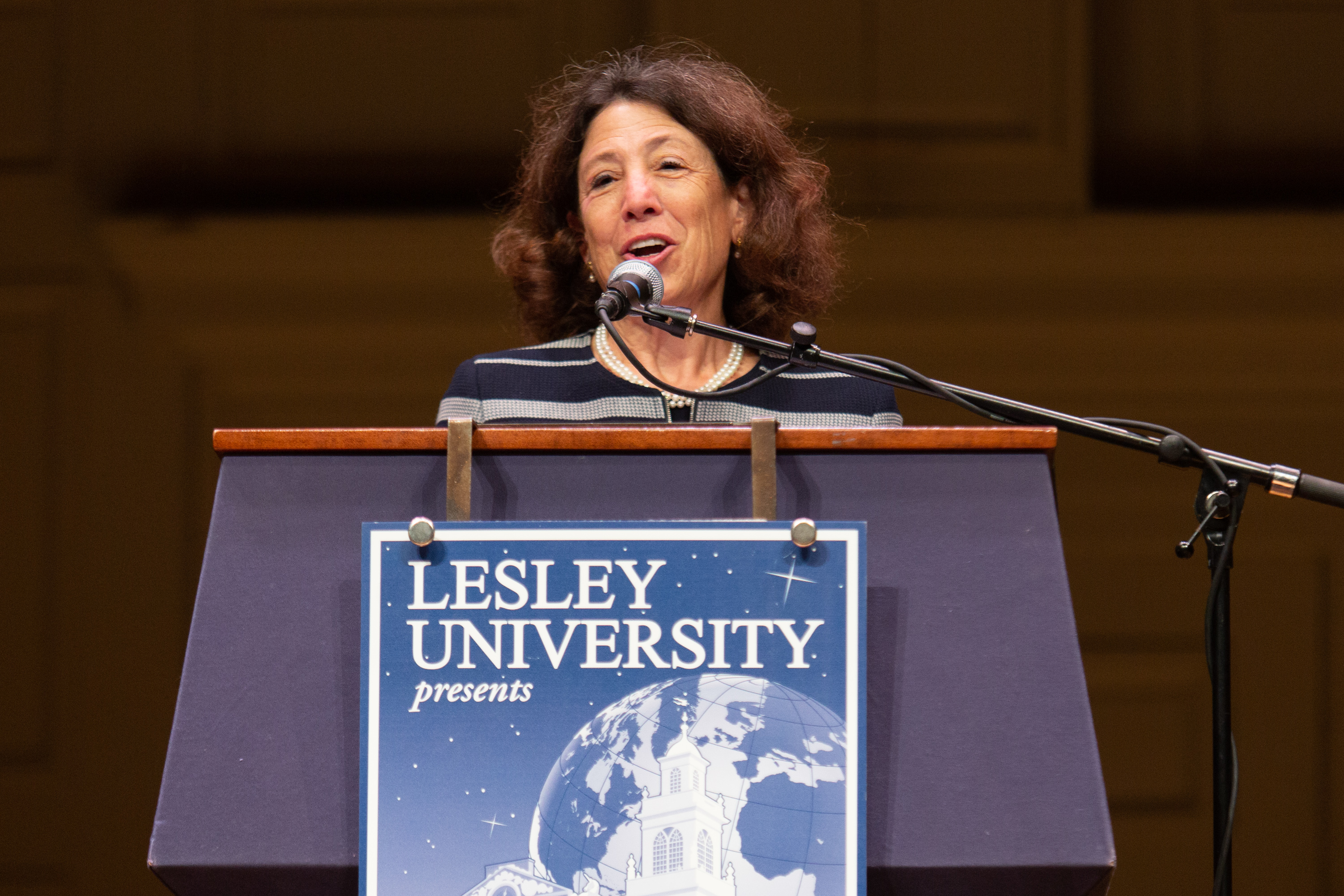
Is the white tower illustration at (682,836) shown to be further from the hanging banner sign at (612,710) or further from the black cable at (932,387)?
the black cable at (932,387)

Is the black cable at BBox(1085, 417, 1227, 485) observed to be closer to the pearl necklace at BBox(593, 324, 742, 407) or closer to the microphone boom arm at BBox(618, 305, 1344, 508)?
the microphone boom arm at BBox(618, 305, 1344, 508)

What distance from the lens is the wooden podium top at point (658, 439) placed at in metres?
1.01

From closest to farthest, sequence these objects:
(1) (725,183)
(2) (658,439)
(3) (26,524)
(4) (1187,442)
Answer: (2) (658,439) → (4) (1187,442) → (1) (725,183) → (3) (26,524)

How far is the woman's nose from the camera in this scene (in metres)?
1.71

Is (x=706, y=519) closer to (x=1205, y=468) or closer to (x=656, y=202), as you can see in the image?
(x=1205, y=468)

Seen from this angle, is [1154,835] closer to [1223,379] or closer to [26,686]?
[1223,379]

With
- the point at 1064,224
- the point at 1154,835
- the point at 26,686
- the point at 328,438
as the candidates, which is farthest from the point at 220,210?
the point at 1154,835

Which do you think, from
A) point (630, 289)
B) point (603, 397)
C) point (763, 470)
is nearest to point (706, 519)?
point (763, 470)

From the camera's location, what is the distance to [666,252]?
5.70ft

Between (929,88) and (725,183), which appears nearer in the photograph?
(725,183)

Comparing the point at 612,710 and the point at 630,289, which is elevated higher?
the point at 630,289

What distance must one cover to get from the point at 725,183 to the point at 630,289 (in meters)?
0.71

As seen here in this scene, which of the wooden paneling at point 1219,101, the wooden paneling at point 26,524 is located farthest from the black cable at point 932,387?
the wooden paneling at point 26,524

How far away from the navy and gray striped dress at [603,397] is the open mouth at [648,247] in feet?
0.51
